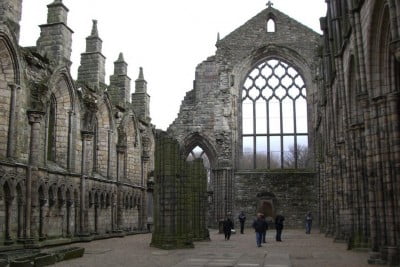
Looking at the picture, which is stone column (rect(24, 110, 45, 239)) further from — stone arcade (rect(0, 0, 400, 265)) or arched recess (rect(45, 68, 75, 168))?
arched recess (rect(45, 68, 75, 168))

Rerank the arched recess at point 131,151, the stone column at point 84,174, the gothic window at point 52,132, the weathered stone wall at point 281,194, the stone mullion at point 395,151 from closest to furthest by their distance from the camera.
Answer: the stone mullion at point 395,151 → the gothic window at point 52,132 → the stone column at point 84,174 → the arched recess at point 131,151 → the weathered stone wall at point 281,194

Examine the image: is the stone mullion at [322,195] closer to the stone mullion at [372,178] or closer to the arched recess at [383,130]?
the stone mullion at [372,178]

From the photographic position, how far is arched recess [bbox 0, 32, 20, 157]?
14711 millimetres

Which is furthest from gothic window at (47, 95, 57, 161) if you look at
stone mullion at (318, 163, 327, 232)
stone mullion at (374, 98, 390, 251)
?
stone mullion at (318, 163, 327, 232)

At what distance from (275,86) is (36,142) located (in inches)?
741

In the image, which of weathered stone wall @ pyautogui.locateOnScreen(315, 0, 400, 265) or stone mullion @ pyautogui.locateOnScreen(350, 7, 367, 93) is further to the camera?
stone mullion @ pyautogui.locateOnScreen(350, 7, 367, 93)

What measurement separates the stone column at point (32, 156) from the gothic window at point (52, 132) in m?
2.25

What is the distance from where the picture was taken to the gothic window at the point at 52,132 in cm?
1831

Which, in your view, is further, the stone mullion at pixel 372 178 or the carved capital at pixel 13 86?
the carved capital at pixel 13 86

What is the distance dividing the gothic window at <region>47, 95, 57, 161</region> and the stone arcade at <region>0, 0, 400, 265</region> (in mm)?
50

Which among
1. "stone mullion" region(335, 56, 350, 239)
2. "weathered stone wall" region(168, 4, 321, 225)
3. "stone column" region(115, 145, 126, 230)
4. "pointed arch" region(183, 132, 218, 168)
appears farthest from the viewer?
"pointed arch" region(183, 132, 218, 168)

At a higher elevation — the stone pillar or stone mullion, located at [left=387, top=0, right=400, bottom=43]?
stone mullion, located at [left=387, top=0, right=400, bottom=43]

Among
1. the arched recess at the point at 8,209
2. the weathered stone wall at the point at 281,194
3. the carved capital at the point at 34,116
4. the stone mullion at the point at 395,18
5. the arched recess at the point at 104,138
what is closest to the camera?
the stone mullion at the point at 395,18

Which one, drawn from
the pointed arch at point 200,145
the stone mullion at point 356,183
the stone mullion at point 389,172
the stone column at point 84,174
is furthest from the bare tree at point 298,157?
the stone mullion at point 389,172
